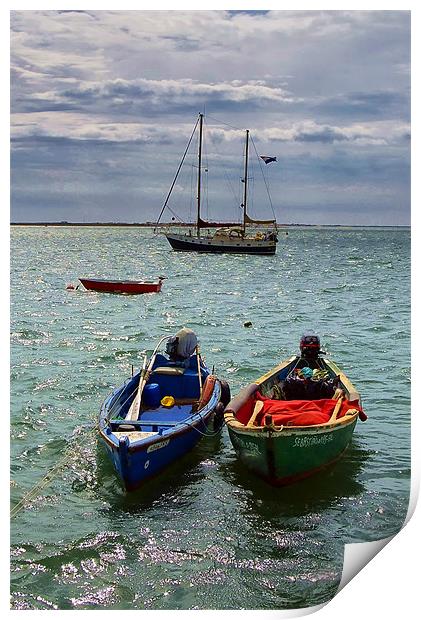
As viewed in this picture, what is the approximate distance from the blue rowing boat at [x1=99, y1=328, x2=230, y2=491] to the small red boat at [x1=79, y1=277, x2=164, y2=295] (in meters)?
9.29

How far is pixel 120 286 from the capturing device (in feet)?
60.0

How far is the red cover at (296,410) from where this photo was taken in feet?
21.3

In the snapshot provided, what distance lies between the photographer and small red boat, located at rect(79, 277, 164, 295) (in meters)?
17.6

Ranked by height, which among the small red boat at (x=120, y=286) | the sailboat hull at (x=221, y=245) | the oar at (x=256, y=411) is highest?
the sailboat hull at (x=221, y=245)

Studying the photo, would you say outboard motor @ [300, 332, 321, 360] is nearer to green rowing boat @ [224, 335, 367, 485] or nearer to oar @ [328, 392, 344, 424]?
green rowing boat @ [224, 335, 367, 485]

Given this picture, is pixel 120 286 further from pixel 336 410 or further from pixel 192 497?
pixel 192 497

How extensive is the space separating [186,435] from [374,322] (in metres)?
7.23

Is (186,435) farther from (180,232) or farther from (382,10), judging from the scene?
(180,232)

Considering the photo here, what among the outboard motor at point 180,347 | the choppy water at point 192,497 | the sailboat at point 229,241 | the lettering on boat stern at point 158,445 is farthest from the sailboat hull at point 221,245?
the lettering on boat stern at point 158,445

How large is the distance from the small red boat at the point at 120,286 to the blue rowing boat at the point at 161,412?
929 cm

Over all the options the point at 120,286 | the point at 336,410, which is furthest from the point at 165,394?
the point at 120,286

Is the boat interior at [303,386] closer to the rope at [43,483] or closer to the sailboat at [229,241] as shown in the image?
the rope at [43,483]

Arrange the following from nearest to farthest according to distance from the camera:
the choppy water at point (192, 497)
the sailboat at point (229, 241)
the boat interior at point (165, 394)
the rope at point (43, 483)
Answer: the choppy water at point (192, 497) < the rope at point (43, 483) < the boat interior at point (165, 394) < the sailboat at point (229, 241)
